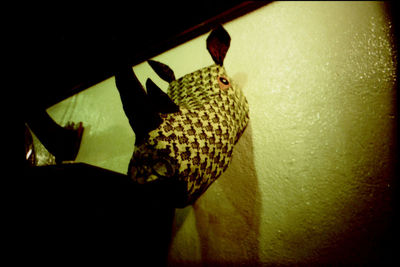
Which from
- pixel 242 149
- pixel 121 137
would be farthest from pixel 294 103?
pixel 121 137

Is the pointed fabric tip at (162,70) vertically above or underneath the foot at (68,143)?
above

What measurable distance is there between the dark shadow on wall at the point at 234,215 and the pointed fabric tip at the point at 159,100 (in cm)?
75

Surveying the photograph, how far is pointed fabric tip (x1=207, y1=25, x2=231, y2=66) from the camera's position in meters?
0.99

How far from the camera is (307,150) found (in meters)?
1.15

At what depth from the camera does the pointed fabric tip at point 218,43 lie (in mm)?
991

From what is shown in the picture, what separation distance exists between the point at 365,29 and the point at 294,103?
66cm

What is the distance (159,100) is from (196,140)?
0.19 metres

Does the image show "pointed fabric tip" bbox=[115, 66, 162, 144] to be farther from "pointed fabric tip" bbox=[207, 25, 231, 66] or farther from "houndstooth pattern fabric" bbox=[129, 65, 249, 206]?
"pointed fabric tip" bbox=[207, 25, 231, 66]

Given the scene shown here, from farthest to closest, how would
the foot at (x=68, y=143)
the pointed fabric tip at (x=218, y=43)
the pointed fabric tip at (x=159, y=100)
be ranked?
the foot at (x=68, y=143), the pointed fabric tip at (x=218, y=43), the pointed fabric tip at (x=159, y=100)

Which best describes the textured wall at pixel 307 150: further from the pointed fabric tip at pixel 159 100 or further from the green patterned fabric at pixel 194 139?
the pointed fabric tip at pixel 159 100

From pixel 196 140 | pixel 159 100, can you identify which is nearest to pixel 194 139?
pixel 196 140

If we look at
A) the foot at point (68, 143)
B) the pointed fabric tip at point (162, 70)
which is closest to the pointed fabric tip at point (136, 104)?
the pointed fabric tip at point (162, 70)

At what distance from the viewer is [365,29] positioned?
1.23 metres

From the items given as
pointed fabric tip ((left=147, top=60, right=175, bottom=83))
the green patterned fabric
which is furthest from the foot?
the green patterned fabric
